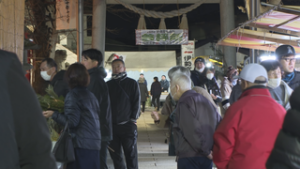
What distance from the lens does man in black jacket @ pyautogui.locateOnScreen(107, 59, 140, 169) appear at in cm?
592

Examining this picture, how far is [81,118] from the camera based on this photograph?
404 centimetres

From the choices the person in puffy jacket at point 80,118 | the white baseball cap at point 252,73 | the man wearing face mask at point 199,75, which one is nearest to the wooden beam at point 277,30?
the man wearing face mask at point 199,75

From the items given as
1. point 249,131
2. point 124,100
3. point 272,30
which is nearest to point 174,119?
point 249,131

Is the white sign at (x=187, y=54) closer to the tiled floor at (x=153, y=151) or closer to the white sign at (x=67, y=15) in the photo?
the tiled floor at (x=153, y=151)

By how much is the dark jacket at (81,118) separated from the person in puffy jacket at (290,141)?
2726 mm

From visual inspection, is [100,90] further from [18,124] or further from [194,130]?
[18,124]

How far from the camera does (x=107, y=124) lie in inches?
197

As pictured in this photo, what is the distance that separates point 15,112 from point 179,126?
8.48ft

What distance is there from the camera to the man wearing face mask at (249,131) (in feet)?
9.07

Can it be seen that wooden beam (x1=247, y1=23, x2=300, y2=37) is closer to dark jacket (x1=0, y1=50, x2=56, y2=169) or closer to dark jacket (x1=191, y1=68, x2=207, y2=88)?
dark jacket (x1=191, y1=68, x2=207, y2=88)

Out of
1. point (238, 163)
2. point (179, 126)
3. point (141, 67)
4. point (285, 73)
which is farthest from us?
point (141, 67)

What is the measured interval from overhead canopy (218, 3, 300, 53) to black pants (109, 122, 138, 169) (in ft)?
9.73

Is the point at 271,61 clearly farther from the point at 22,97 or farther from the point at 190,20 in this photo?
the point at 190,20

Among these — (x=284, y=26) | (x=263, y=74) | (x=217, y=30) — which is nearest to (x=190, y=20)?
(x=217, y=30)
